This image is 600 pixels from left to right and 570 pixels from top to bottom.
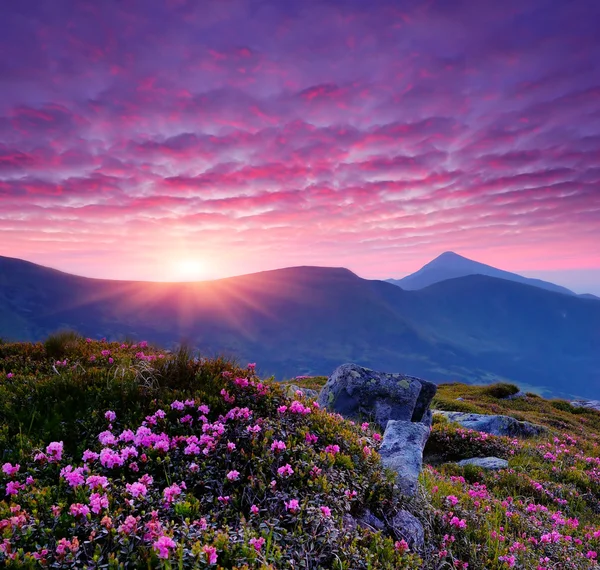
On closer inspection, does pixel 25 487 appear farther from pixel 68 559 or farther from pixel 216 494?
pixel 216 494

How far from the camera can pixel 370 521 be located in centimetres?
525

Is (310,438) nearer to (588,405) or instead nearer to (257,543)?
(257,543)

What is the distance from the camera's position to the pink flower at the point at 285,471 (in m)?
5.00

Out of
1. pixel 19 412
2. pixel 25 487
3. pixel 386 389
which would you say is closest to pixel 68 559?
pixel 25 487

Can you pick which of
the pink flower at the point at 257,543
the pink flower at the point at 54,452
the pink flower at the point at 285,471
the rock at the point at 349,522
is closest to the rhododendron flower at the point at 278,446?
the pink flower at the point at 285,471

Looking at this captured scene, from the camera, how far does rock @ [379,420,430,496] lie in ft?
20.9

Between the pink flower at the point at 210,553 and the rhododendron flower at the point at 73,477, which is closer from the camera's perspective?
the pink flower at the point at 210,553

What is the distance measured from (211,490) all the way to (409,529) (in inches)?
113

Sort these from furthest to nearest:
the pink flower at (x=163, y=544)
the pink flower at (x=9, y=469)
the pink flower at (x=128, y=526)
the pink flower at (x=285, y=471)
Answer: the pink flower at (x=285, y=471), the pink flower at (x=9, y=469), the pink flower at (x=128, y=526), the pink flower at (x=163, y=544)

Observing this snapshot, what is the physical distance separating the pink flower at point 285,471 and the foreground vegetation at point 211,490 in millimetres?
26

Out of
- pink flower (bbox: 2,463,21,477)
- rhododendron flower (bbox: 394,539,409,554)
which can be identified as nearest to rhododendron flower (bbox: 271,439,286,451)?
rhododendron flower (bbox: 394,539,409,554)

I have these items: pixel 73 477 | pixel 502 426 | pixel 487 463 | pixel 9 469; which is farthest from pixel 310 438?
pixel 502 426

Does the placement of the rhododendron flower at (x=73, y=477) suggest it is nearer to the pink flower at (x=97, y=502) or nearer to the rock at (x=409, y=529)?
the pink flower at (x=97, y=502)

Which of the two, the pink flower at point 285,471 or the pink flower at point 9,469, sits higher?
the pink flower at point 9,469
